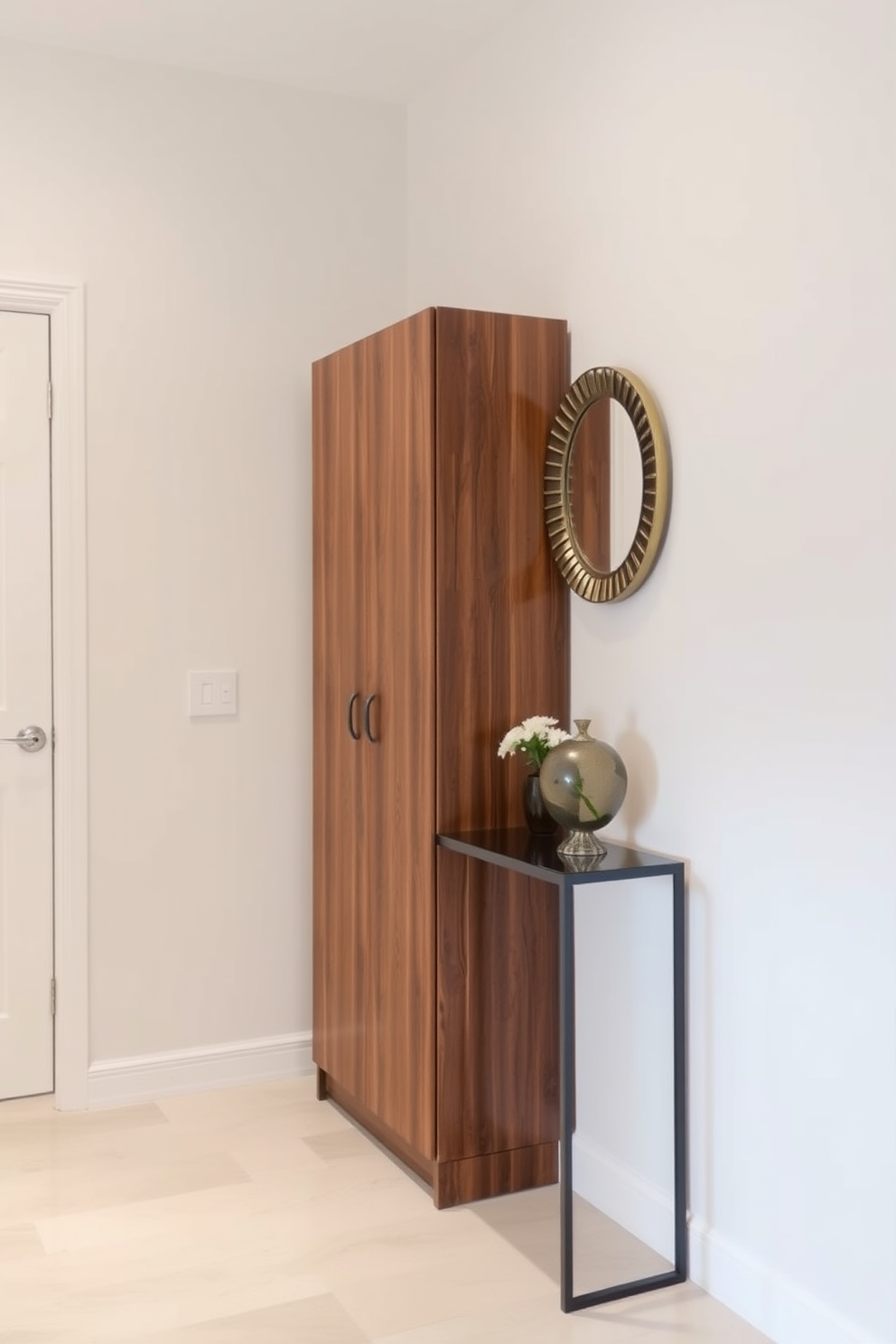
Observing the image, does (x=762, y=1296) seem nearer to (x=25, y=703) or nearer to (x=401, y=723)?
(x=401, y=723)

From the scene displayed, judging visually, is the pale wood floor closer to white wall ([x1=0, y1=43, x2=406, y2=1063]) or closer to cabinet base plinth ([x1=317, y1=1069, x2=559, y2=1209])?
cabinet base plinth ([x1=317, y1=1069, x2=559, y2=1209])

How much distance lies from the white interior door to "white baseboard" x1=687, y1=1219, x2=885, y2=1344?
72.3 inches

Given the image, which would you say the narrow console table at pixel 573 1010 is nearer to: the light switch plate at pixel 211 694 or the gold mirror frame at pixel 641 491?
the gold mirror frame at pixel 641 491

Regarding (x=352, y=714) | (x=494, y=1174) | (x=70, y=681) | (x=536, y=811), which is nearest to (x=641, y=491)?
(x=536, y=811)

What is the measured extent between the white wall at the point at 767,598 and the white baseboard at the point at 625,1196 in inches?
4.8

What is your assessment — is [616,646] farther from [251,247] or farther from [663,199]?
[251,247]

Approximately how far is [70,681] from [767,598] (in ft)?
6.24

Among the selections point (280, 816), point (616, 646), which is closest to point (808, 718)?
point (616, 646)

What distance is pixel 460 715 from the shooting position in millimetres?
2830

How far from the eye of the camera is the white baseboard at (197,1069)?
11.4 ft

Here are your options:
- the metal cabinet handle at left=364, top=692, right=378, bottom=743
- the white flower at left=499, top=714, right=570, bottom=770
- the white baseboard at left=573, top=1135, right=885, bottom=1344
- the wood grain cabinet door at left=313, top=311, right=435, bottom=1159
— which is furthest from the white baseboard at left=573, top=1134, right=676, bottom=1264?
the metal cabinet handle at left=364, top=692, right=378, bottom=743

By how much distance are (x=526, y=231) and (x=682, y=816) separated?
1483mm

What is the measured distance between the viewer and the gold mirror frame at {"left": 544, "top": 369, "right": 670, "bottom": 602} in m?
2.59

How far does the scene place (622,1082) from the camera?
279 cm
